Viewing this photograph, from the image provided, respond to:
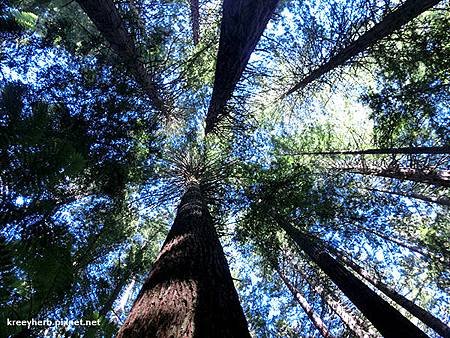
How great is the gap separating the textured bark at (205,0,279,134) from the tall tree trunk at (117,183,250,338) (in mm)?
3784

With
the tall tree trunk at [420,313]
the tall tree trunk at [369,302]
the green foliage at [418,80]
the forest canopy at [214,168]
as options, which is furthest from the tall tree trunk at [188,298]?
the tall tree trunk at [420,313]

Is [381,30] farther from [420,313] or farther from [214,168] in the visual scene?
[420,313]

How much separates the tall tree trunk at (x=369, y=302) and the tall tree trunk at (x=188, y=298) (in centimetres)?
300

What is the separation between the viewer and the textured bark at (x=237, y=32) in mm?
5590

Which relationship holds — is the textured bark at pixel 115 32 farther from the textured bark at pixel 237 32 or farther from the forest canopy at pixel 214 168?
the textured bark at pixel 237 32

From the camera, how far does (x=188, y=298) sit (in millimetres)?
2473

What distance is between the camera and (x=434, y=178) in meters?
7.99

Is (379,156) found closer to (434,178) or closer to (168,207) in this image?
(434,178)

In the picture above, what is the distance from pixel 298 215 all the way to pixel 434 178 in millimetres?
3413

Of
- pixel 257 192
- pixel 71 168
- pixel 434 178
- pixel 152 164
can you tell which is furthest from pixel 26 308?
pixel 434 178

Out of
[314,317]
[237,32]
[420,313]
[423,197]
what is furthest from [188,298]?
[423,197]

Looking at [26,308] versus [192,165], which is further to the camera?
[192,165]

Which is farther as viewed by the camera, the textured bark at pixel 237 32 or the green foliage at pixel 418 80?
the green foliage at pixel 418 80

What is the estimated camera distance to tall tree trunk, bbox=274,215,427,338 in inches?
189
